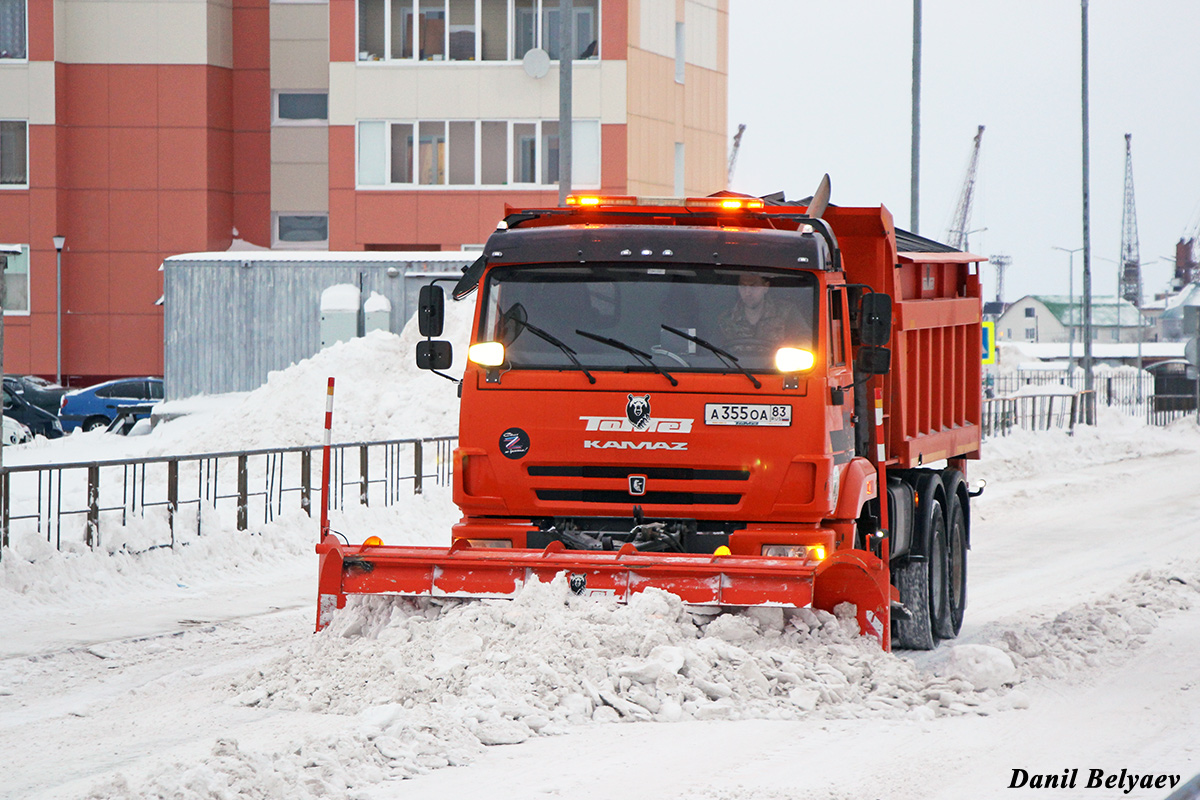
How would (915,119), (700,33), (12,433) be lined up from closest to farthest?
(12,433), (915,119), (700,33)

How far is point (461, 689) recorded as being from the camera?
7715mm

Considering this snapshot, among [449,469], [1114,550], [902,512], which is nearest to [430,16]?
[449,469]

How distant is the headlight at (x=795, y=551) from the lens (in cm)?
880

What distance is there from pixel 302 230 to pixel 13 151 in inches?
332

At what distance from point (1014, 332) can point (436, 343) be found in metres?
148

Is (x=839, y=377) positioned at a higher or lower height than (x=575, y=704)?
higher

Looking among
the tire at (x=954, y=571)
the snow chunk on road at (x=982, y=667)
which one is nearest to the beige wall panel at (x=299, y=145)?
the tire at (x=954, y=571)

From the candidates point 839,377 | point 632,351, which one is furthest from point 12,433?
→ point 839,377

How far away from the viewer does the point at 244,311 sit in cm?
3531

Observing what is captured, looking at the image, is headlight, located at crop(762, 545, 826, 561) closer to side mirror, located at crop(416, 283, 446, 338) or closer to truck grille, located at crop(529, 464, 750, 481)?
truck grille, located at crop(529, 464, 750, 481)

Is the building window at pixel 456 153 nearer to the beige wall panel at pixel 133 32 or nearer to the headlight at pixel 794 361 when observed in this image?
the beige wall panel at pixel 133 32

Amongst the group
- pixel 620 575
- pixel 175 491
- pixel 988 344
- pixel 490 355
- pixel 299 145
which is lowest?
pixel 175 491

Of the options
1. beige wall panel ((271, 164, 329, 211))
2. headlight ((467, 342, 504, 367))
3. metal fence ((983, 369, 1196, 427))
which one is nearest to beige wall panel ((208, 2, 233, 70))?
beige wall panel ((271, 164, 329, 211))

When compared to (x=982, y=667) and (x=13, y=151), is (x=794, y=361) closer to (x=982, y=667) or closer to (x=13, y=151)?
(x=982, y=667)
